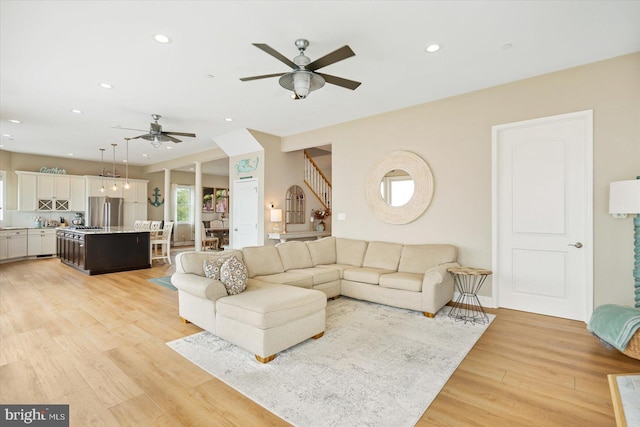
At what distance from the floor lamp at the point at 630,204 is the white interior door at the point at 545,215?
0.36m

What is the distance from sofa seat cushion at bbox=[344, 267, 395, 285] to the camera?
14.5 ft

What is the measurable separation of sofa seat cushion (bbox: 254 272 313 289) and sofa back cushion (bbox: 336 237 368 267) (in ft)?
3.80

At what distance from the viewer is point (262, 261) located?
4422mm

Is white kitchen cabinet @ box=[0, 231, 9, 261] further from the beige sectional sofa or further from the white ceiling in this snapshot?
the beige sectional sofa

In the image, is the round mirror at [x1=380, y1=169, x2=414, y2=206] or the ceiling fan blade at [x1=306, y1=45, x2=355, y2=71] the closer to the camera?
the ceiling fan blade at [x1=306, y1=45, x2=355, y2=71]

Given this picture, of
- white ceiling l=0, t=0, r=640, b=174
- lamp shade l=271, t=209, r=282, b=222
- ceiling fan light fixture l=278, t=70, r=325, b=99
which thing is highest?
white ceiling l=0, t=0, r=640, b=174

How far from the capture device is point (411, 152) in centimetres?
510

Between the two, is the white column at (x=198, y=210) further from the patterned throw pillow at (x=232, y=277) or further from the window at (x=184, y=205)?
the patterned throw pillow at (x=232, y=277)

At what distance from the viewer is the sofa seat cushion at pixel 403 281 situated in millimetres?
4020

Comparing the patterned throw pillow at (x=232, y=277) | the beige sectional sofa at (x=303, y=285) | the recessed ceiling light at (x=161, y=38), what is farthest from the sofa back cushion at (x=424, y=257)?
the recessed ceiling light at (x=161, y=38)

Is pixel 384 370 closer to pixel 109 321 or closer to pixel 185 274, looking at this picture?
pixel 185 274

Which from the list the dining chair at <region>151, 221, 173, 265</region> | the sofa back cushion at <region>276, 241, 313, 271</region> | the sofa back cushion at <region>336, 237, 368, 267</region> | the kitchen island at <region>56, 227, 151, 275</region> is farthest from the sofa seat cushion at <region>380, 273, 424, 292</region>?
the dining chair at <region>151, 221, 173, 265</region>

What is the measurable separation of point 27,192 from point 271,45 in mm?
9697

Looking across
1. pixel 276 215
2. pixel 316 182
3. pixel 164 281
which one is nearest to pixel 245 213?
pixel 276 215
